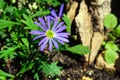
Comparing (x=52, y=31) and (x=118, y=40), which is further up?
(x=52, y=31)

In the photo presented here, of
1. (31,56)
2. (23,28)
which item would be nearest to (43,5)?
(23,28)

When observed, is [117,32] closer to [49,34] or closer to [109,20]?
[109,20]

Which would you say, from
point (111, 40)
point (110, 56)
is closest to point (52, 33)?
point (110, 56)

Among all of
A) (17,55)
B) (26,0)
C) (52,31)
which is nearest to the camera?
(52,31)

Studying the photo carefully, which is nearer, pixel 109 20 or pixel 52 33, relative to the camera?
pixel 52 33

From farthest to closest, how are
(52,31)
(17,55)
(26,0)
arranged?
(26,0) < (17,55) < (52,31)

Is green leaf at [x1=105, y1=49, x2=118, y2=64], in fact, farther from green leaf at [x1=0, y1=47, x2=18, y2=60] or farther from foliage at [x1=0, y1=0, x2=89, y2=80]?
green leaf at [x1=0, y1=47, x2=18, y2=60]

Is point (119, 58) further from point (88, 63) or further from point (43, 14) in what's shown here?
point (43, 14)
